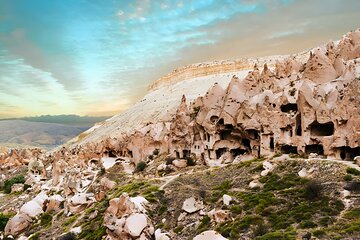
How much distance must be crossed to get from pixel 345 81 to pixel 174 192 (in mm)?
21011

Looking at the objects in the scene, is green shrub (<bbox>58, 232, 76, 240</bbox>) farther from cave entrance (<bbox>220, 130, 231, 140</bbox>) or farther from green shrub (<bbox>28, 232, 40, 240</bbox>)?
cave entrance (<bbox>220, 130, 231, 140</bbox>)

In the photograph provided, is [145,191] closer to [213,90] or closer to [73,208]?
[73,208]

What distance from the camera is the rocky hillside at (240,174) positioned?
105ft

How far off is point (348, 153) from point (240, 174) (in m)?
10.6

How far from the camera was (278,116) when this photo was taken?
150 feet

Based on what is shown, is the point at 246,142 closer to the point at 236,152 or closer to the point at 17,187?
the point at 236,152

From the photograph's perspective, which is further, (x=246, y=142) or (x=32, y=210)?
(x=32, y=210)

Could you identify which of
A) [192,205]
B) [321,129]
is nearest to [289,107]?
[321,129]

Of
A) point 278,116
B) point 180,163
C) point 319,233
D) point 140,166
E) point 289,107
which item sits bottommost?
point 140,166

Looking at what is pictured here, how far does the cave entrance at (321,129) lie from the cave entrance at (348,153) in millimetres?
3121

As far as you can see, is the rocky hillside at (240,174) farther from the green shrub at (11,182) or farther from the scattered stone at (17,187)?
the green shrub at (11,182)

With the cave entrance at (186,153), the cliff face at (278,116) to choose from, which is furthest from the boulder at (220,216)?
the cave entrance at (186,153)

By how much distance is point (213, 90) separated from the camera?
5678 centimetres

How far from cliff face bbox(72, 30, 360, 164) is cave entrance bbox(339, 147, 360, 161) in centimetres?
8
